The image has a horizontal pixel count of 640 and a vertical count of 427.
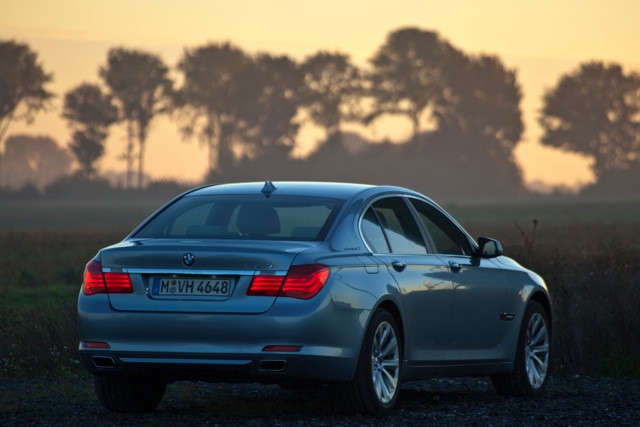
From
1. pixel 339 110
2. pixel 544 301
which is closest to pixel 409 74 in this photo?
pixel 339 110

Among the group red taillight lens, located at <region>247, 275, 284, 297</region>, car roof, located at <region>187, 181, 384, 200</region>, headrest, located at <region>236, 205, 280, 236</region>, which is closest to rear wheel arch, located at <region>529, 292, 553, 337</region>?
car roof, located at <region>187, 181, 384, 200</region>

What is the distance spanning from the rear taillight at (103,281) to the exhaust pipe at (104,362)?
399 millimetres

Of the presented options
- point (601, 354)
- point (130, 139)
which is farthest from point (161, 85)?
point (601, 354)

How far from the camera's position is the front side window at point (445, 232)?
34.8 ft

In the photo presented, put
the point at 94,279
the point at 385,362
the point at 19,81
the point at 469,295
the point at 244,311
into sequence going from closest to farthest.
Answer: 1. the point at 244,311
2. the point at 94,279
3. the point at 385,362
4. the point at 469,295
5. the point at 19,81

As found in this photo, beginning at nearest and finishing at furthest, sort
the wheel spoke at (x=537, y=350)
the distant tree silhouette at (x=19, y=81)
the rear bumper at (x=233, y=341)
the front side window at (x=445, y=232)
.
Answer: the rear bumper at (x=233, y=341)
the front side window at (x=445, y=232)
the wheel spoke at (x=537, y=350)
the distant tree silhouette at (x=19, y=81)

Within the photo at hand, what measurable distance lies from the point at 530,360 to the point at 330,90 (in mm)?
102448

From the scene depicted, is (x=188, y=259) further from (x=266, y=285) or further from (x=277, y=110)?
(x=277, y=110)

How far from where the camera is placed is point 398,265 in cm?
958

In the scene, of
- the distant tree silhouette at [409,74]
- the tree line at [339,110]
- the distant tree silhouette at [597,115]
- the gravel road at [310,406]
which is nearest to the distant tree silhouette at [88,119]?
the tree line at [339,110]

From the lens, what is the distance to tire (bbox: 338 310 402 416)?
915 centimetres

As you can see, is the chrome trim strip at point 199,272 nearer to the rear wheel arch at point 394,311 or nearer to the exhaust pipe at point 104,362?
the exhaust pipe at point 104,362

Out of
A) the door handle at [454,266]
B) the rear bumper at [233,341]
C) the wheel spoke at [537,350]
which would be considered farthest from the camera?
the wheel spoke at [537,350]

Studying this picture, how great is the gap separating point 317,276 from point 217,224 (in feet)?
3.95
